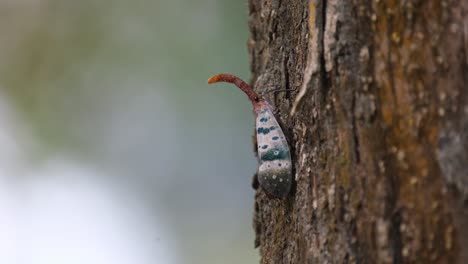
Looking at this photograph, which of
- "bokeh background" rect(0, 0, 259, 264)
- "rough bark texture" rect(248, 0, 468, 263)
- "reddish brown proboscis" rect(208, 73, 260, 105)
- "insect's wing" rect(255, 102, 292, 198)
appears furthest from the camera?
"bokeh background" rect(0, 0, 259, 264)

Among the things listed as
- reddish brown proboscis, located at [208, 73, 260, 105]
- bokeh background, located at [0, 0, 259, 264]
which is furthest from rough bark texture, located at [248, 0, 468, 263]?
bokeh background, located at [0, 0, 259, 264]

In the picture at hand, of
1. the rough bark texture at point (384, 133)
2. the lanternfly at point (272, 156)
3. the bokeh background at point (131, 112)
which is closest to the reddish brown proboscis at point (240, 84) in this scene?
the lanternfly at point (272, 156)

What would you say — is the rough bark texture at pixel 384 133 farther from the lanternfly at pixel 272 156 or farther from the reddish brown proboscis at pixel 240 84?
the reddish brown proboscis at pixel 240 84

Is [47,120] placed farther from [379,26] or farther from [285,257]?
[379,26]

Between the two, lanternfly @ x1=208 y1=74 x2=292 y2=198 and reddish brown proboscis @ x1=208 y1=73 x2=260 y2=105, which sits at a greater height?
reddish brown proboscis @ x1=208 y1=73 x2=260 y2=105

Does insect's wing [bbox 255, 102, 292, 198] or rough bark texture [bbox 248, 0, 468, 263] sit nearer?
rough bark texture [bbox 248, 0, 468, 263]

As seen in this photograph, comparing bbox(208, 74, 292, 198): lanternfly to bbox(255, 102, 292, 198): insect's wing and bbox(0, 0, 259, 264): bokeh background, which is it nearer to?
A: bbox(255, 102, 292, 198): insect's wing

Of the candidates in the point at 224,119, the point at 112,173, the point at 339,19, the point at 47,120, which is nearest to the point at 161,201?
the point at 112,173
